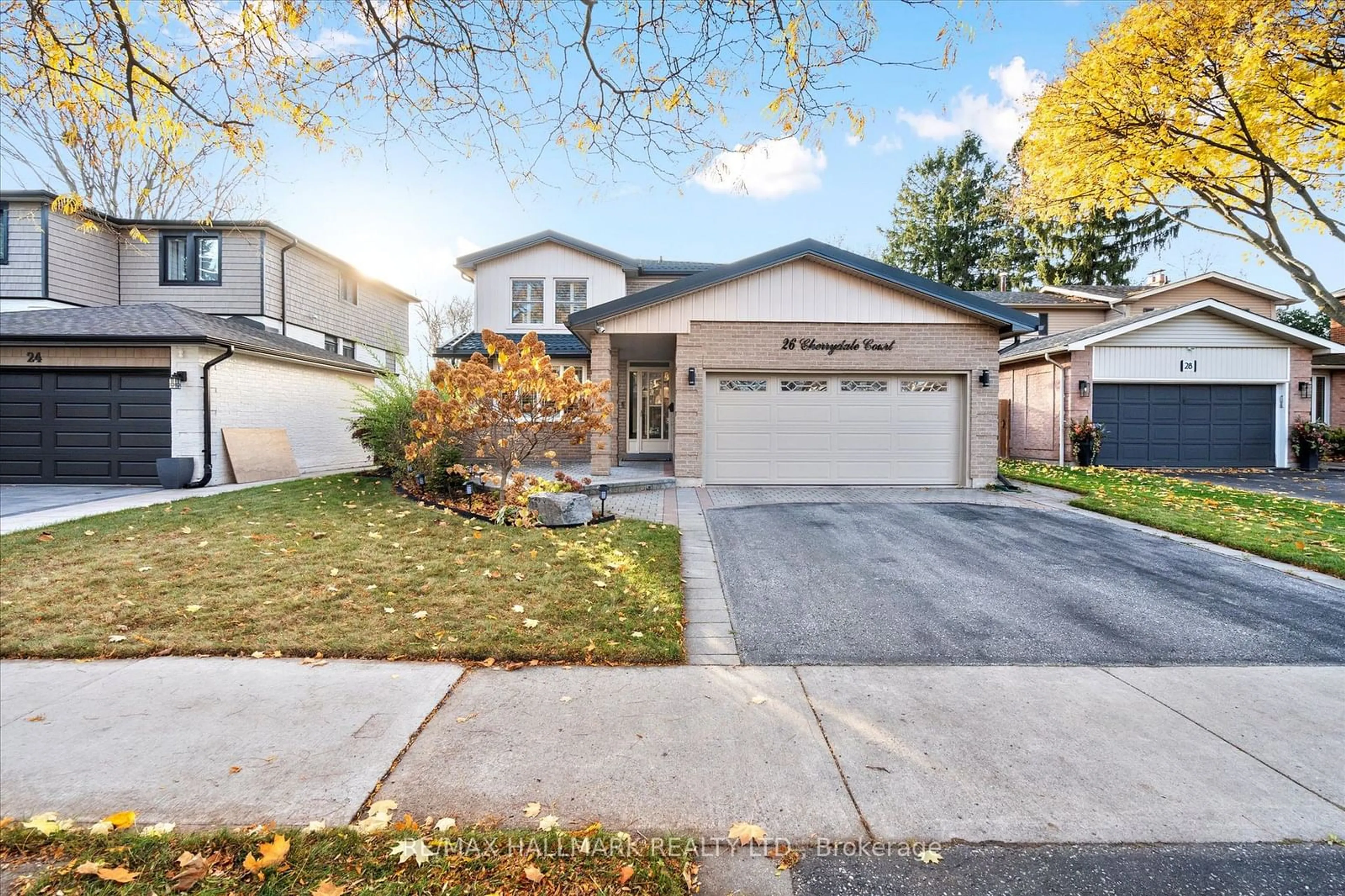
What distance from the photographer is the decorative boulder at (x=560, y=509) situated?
723cm

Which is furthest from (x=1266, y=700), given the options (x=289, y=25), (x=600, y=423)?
(x=289, y=25)

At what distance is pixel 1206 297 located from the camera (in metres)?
20.8

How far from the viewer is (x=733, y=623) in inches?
172

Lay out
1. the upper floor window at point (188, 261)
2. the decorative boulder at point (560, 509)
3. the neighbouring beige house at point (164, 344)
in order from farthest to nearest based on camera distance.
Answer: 1. the upper floor window at point (188, 261)
2. the neighbouring beige house at point (164, 344)
3. the decorative boulder at point (560, 509)

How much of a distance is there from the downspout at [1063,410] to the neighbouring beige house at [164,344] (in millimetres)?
15956

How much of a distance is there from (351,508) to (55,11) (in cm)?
A: 606

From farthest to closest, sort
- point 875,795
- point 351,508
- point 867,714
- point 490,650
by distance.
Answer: point 351,508
point 490,650
point 867,714
point 875,795

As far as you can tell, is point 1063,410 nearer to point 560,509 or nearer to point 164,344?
point 560,509

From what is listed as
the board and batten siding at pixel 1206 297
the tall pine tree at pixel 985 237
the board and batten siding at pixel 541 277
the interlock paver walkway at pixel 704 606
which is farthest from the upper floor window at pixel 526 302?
the tall pine tree at pixel 985 237

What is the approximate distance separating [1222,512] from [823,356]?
6.35m

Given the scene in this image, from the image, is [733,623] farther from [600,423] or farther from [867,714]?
[600,423]

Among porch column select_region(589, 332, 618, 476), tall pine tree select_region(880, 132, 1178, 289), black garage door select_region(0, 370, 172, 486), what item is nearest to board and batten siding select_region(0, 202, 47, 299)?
black garage door select_region(0, 370, 172, 486)

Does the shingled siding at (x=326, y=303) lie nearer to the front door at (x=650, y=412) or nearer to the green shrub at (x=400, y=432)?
the green shrub at (x=400, y=432)

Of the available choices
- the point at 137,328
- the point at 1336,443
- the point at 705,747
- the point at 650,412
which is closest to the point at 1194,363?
the point at 1336,443
